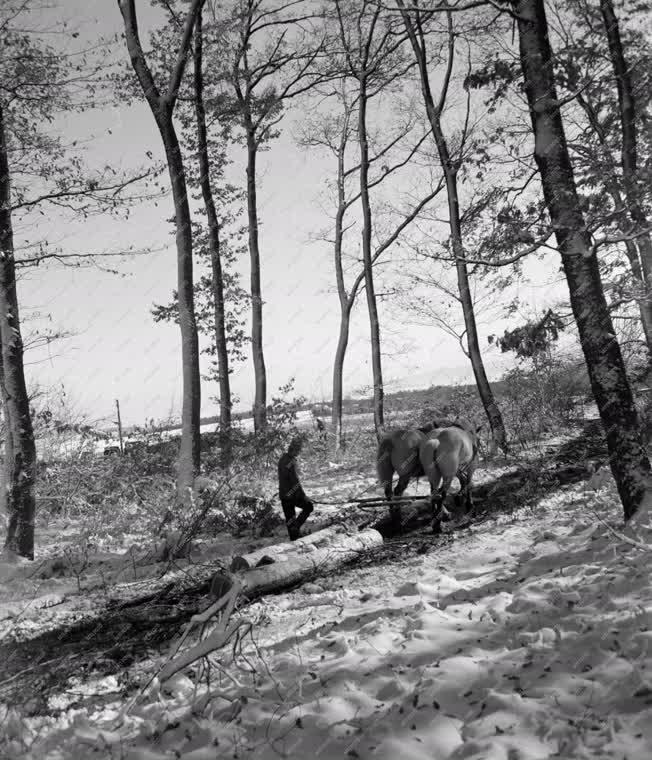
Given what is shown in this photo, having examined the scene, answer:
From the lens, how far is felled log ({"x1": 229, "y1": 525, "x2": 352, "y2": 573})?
645 cm

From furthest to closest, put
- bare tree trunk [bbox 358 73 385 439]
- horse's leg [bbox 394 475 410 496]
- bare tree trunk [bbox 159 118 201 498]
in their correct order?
bare tree trunk [bbox 358 73 385 439], bare tree trunk [bbox 159 118 201 498], horse's leg [bbox 394 475 410 496]

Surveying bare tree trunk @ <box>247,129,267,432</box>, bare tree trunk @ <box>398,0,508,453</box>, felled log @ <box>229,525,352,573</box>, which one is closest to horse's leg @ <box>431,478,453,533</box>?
felled log @ <box>229,525,352,573</box>

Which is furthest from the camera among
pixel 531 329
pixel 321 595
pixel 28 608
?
pixel 531 329

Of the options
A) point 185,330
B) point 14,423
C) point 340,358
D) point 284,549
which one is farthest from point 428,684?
point 340,358

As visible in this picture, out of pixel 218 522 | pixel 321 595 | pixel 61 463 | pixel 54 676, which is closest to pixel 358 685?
pixel 321 595

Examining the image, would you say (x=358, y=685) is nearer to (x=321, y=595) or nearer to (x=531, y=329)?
(x=321, y=595)

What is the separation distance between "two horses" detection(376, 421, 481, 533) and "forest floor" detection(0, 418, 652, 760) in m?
2.13

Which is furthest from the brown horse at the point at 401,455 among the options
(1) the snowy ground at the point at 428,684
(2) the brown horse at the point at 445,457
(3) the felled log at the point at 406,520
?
(1) the snowy ground at the point at 428,684

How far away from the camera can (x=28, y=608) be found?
6320 millimetres

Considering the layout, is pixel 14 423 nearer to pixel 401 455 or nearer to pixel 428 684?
pixel 401 455

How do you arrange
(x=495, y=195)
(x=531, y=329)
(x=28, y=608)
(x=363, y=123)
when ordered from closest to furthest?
1. (x=28, y=608)
2. (x=531, y=329)
3. (x=495, y=195)
4. (x=363, y=123)

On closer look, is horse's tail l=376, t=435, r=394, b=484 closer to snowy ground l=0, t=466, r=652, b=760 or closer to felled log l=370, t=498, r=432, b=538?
felled log l=370, t=498, r=432, b=538

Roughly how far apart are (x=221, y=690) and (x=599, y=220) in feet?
20.2

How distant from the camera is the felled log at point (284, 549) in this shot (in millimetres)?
6449
